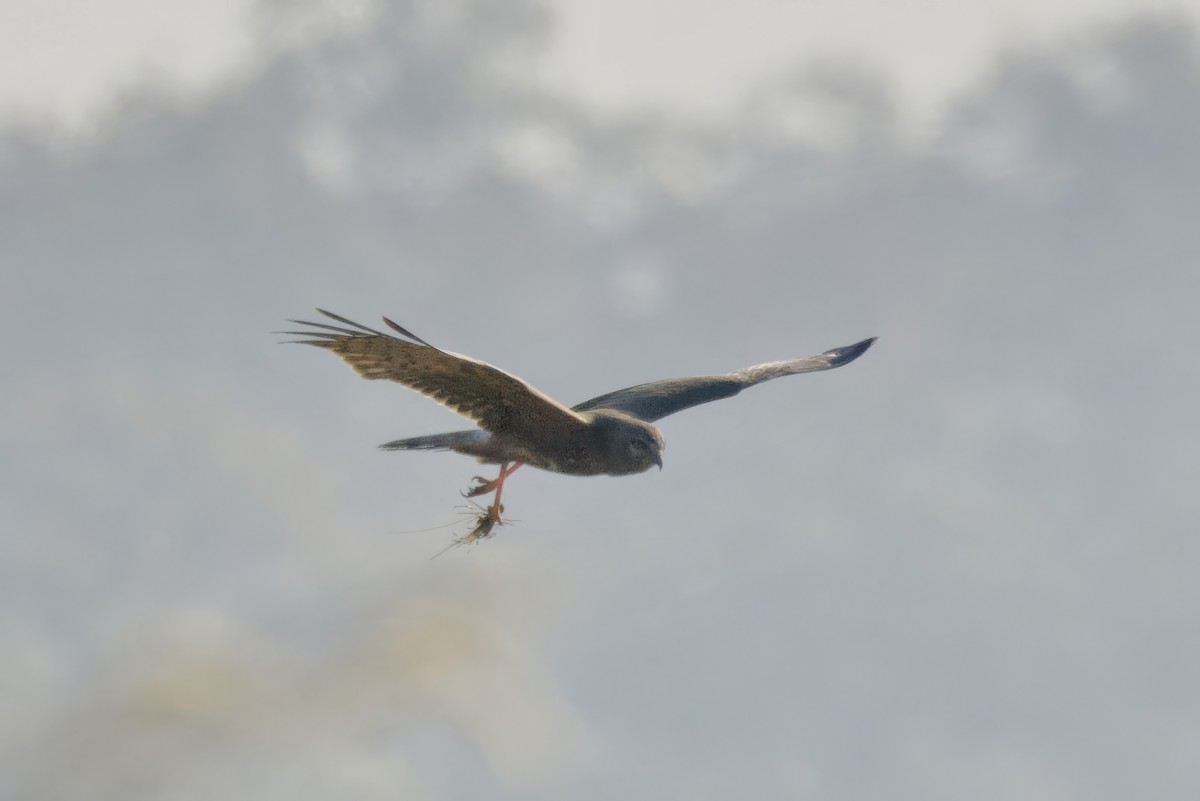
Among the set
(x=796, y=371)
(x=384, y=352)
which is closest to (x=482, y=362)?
(x=384, y=352)

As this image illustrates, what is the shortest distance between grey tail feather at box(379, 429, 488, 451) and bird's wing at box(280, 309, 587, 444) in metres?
0.31

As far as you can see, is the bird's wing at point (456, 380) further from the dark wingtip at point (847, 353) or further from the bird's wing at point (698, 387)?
the dark wingtip at point (847, 353)

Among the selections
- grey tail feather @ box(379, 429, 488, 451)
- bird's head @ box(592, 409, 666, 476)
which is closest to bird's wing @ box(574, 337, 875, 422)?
bird's head @ box(592, 409, 666, 476)

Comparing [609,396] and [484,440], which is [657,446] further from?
[609,396]

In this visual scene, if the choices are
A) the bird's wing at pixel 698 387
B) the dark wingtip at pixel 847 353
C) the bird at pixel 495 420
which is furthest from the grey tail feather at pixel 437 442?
the dark wingtip at pixel 847 353

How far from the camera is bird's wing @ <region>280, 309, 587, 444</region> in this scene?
13.3 meters

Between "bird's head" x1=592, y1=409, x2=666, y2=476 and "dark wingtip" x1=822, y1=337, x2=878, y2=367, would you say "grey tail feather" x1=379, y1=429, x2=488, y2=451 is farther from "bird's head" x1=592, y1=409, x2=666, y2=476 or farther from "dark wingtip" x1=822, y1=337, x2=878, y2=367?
"dark wingtip" x1=822, y1=337, x2=878, y2=367

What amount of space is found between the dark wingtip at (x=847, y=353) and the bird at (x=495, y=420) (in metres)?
5.37

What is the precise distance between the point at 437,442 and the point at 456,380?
50.4 inches

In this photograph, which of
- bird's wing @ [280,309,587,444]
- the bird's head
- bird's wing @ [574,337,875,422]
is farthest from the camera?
bird's wing @ [574,337,875,422]

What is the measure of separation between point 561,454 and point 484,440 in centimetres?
91

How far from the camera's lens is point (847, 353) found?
21.0 metres

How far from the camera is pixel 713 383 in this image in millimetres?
18688

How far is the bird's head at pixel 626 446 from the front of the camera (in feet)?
48.8
